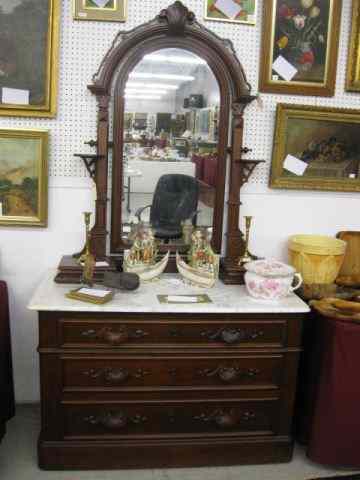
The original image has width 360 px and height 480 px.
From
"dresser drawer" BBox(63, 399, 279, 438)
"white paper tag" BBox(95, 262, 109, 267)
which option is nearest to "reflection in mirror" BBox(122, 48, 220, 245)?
"white paper tag" BBox(95, 262, 109, 267)

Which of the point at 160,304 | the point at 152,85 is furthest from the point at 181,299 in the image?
the point at 152,85

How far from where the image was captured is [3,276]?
2875 mm

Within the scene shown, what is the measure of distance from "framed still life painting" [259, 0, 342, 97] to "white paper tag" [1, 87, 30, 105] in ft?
4.13

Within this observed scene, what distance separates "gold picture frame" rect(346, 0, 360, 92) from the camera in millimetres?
2846

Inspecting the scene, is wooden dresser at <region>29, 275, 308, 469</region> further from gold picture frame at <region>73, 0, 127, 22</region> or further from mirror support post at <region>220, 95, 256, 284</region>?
gold picture frame at <region>73, 0, 127, 22</region>

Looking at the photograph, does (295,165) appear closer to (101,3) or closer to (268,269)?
(268,269)

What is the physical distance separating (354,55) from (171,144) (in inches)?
46.1

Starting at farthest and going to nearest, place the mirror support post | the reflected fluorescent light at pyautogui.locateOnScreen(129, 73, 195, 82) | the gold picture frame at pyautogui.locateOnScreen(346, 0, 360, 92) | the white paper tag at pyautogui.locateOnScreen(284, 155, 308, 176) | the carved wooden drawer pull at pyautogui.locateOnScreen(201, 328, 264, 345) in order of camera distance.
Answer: the white paper tag at pyautogui.locateOnScreen(284, 155, 308, 176) → the gold picture frame at pyautogui.locateOnScreen(346, 0, 360, 92) → the mirror support post → the reflected fluorescent light at pyautogui.locateOnScreen(129, 73, 195, 82) → the carved wooden drawer pull at pyautogui.locateOnScreen(201, 328, 264, 345)

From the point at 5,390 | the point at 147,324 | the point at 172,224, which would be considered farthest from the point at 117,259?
the point at 5,390

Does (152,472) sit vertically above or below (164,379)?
below

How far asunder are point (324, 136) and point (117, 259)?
138cm

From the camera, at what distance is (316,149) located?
9.78 ft

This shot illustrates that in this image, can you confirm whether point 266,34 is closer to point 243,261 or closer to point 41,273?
point 243,261

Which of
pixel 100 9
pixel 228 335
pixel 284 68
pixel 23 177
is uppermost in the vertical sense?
pixel 100 9
